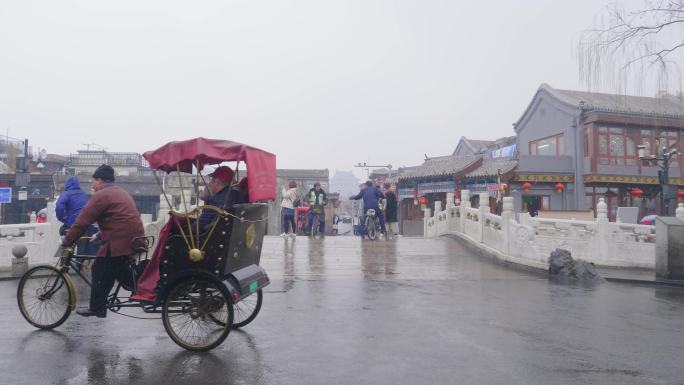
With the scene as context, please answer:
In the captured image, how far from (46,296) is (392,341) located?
3.69m

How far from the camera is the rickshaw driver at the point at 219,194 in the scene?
5.05 m

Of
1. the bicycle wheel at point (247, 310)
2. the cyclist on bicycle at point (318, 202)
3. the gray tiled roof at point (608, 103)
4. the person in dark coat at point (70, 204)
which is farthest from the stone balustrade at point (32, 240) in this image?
the gray tiled roof at point (608, 103)

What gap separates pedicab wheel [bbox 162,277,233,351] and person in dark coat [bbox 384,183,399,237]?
11.2 m

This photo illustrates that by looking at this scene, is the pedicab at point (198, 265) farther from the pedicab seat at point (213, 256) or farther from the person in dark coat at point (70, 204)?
the person in dark coat at point (70, 204)

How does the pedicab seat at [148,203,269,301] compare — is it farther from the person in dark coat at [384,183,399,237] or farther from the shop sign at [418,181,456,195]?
the shop sign at [418,181,456,195]

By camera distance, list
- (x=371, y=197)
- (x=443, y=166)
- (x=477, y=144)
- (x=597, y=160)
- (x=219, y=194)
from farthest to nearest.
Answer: (x=477, y=144)
(x=443, y=166)
(x=597, y=160)
(x=371, y=197)
(x=219, y=194)

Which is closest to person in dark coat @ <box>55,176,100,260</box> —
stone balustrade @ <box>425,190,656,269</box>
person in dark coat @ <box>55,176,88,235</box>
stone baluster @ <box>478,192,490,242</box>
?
person in dark coat @ <box>55,176,88,235</box>

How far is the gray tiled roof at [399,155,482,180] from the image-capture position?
31.0 metres

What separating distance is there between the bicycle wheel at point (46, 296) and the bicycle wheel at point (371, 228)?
11274mm

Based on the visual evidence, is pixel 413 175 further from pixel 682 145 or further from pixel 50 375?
pixel 50 375

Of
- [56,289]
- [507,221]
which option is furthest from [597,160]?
[56,289]

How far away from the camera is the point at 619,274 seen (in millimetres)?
10664

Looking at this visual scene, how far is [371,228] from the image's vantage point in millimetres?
16047

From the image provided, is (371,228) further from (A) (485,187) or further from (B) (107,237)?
(A) (485,187)
